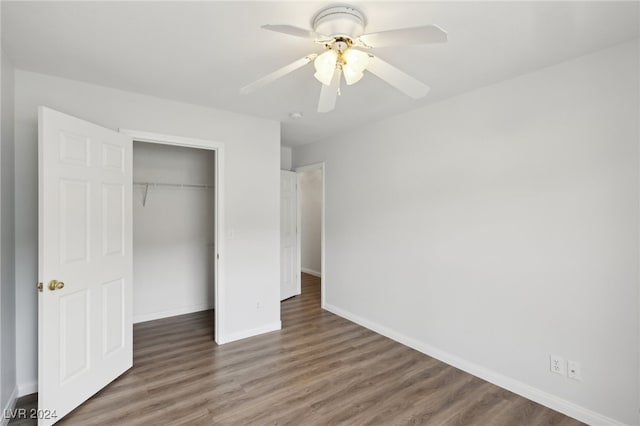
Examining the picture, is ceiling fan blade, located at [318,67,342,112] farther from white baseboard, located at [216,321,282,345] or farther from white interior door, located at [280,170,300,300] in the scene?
white interior door, located at [280,170,300,300]

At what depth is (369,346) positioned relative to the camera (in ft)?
10.7

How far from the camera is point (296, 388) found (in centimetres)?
249

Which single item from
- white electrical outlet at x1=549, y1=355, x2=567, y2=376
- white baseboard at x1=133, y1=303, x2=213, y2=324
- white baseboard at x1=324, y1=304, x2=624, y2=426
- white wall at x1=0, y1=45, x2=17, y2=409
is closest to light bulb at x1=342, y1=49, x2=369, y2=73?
white wall at x1=0, y1=45, x2=17, y2=409

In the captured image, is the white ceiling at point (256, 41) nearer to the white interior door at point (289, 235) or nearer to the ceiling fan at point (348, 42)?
the ceiling fan at point (348, 42)

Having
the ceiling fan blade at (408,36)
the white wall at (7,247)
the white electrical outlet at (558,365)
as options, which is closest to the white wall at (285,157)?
the white wall at (7,247)

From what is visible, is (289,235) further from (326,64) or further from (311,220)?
(326,64)

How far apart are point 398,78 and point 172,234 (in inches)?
142

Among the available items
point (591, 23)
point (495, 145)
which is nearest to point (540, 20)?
point (591, 23)

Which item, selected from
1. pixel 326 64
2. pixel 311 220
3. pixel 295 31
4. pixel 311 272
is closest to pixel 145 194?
pixel 326 64

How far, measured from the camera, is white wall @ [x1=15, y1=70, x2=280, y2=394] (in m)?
2.35

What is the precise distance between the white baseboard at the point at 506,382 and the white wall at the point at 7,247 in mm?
3162

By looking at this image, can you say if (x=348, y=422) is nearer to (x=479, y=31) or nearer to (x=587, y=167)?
(x=587, y=167)

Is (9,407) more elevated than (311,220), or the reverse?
(311,220)

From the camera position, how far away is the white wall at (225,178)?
92.7 inches
